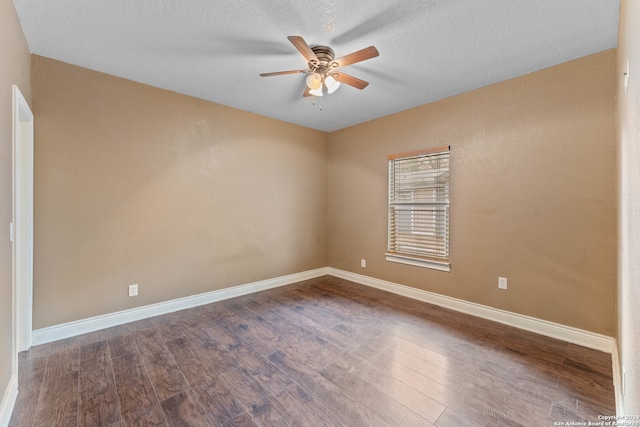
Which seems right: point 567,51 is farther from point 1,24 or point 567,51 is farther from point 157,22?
point 1,24

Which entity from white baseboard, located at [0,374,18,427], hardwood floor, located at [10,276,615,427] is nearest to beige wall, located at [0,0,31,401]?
white baseboard, located at [0,374,18,427]

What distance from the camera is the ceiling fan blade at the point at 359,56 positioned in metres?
1.92

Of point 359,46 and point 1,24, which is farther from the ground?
point 359,46

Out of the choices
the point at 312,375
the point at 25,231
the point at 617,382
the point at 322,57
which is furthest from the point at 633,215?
the point at 25,231

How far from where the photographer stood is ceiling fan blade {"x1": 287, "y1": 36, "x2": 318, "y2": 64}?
180cm

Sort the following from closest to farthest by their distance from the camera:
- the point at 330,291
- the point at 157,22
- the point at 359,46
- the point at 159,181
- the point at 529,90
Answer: the point at 157,22, the point at 359,46, the point at 529,90, the point at 159,181, the point at 330,291

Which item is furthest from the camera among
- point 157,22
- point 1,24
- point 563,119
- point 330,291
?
point 330,291

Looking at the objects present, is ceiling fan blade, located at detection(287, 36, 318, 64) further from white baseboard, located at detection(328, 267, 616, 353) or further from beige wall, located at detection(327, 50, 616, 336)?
white baseboard, located at detection(328, 267, 616, 353)

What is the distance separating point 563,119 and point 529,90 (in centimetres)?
44

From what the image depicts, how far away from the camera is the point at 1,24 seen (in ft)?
5.12

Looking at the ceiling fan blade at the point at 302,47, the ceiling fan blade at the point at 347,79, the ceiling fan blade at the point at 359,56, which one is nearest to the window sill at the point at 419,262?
the ceiling fan blade at the point at 347,79

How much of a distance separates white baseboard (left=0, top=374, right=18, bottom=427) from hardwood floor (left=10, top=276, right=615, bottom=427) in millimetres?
44

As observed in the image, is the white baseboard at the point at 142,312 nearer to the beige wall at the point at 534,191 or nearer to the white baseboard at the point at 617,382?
the beige wall at the point at 534,191

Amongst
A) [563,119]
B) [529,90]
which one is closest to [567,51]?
[529,90]
